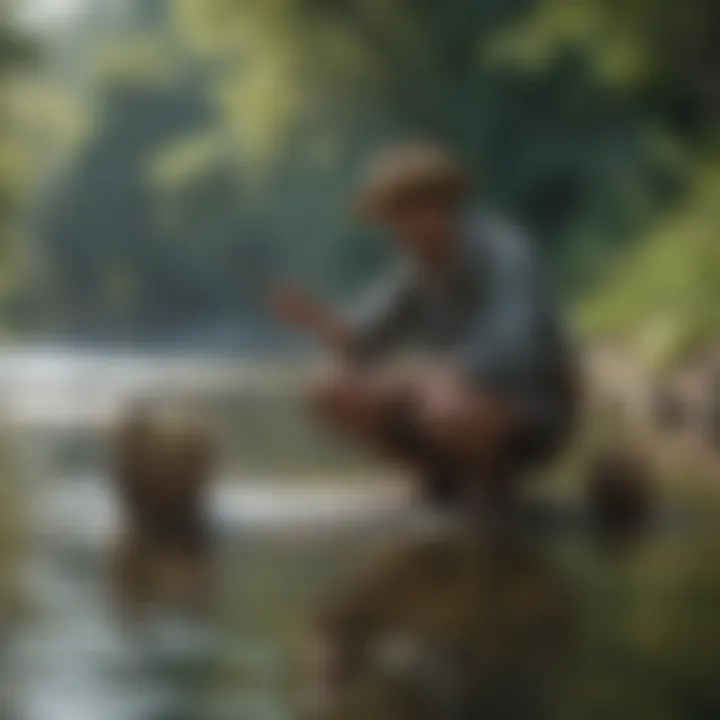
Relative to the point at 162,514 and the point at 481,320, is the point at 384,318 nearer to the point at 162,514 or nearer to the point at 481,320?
the point at 481,320

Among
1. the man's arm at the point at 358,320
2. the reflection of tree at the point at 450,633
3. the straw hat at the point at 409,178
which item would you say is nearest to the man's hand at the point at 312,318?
the man's arm at the point at 358,320

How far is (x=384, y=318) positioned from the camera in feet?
5.20

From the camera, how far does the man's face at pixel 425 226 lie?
5.24 ft

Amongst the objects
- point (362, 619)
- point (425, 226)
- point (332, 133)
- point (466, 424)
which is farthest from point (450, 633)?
point (332, 133)

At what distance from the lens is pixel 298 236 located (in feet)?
5.21

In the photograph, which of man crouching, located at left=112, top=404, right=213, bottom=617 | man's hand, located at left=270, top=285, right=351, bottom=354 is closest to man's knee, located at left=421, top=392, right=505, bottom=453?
man's hand, located at left=270, top=285, right=351, bottom=354

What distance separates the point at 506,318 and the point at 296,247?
23cm

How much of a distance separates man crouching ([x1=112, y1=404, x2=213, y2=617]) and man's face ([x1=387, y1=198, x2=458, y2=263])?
289mm

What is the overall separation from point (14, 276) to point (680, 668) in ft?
2.57

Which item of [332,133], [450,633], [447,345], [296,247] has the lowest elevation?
[450,633]

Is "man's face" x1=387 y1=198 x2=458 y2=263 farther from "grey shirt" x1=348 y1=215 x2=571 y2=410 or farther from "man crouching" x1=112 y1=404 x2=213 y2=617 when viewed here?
"man crouching" x1=112 y1=404 x2=213 y2=617

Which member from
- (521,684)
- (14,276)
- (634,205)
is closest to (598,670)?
(521,684)

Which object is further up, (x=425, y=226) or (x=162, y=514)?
(x=425, y=226)

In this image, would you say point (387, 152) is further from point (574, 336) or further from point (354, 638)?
point (354, 638)
